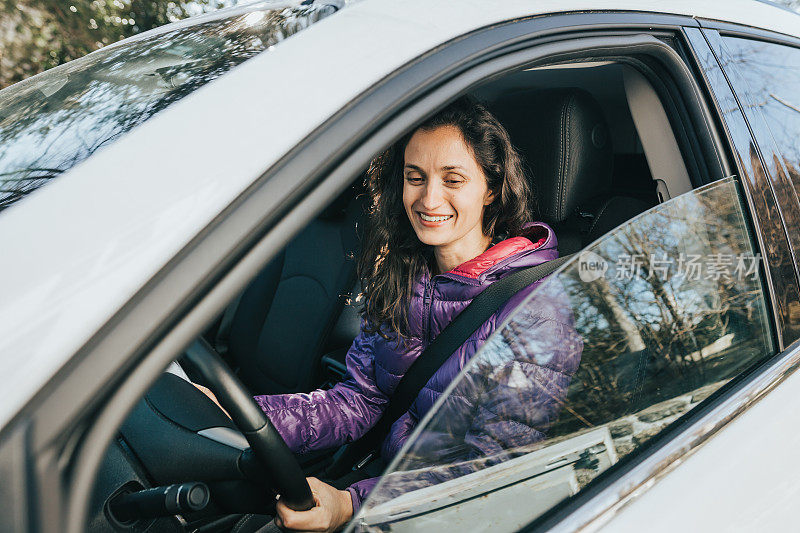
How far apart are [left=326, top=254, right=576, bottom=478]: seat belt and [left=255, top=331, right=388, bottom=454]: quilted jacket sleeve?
0.10 metres

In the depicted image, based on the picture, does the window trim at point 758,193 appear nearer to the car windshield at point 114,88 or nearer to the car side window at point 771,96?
the car side window at point 771,96

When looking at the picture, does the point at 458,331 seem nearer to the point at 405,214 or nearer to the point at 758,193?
the point at 405,214

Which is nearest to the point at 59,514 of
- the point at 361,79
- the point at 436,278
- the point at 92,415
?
the point at 92,415

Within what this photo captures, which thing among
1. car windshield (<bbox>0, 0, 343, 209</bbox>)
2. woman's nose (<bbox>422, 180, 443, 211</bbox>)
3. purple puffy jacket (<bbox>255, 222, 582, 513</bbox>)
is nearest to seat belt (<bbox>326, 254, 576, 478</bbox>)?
purple puffy jacket (<bbox>255, 222, 582, 513</bbox>)

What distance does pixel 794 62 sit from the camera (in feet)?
4.65

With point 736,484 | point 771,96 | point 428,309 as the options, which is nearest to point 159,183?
point 736,484

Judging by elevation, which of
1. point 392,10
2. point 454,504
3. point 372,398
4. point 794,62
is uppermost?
point 392,10

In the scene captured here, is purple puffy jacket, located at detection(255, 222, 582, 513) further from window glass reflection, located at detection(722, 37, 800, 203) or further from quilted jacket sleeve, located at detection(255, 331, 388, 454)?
window glass reflection, located at detection(722, 37, 800, 203)

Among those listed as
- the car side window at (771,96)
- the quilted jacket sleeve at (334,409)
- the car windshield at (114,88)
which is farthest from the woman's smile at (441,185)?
the car side window at (771,96)

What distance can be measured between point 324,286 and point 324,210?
1.57m

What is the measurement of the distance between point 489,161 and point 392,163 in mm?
327

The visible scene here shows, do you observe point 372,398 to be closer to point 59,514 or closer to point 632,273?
point 632,273

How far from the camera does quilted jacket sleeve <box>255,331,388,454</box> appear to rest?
5.32 feet

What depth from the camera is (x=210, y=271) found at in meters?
0.64
